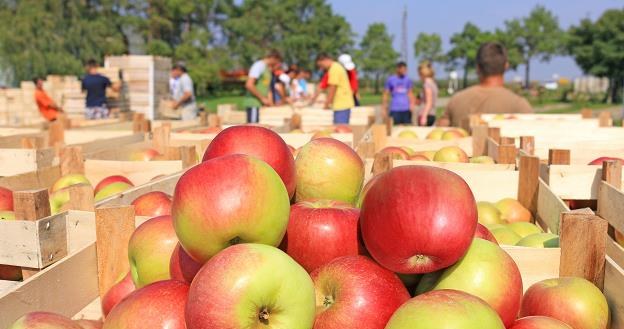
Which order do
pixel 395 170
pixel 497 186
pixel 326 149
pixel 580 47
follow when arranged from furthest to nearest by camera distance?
pixel 580 47 < pixel 497 186 < pixel 326 149 < pixel 395 170

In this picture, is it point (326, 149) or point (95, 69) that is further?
point (95, 69)

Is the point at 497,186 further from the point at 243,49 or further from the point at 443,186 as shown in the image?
the point at 243,49

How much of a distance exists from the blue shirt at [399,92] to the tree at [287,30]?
34964 millimetres

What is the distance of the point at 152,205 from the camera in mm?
2807

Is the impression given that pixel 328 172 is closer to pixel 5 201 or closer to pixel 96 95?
pixel 5 201

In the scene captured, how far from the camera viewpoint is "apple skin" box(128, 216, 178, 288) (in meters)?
1.99

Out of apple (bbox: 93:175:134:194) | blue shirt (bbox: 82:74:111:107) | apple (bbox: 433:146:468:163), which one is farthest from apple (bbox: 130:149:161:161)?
blue shirt (bbox: 82:74:111:107)

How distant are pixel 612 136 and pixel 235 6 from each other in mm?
46227

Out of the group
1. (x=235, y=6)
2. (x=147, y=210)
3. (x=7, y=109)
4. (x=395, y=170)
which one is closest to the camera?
(x=395, y=170)

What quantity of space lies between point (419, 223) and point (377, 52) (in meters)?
56.1

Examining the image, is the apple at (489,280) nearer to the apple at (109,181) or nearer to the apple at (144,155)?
the apple at (109,181)

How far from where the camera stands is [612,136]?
5.41 metres

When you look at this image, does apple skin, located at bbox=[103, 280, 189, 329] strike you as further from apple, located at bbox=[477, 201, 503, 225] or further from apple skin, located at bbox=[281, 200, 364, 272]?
apple, located at bbox=[477, 201, 503, 225]

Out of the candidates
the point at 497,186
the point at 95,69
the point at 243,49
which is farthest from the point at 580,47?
the point at 497,186
